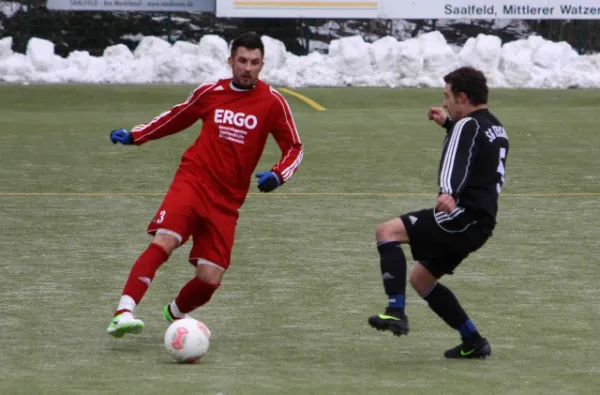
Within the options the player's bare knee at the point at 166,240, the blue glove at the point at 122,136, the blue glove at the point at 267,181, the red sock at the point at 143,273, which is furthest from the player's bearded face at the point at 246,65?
the red sock at the point at 143,273

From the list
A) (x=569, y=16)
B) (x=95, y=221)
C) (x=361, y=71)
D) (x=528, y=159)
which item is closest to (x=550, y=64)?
(x=569, y=16)

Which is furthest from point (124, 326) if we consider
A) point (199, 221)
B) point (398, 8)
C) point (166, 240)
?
point (398, 8)

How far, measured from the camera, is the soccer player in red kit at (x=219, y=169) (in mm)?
7891

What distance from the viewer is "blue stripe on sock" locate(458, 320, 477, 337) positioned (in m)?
7.46

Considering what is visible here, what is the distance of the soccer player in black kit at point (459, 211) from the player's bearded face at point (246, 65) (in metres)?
1.27

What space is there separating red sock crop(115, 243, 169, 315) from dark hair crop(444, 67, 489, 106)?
193cm

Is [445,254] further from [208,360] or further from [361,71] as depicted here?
[361,71]

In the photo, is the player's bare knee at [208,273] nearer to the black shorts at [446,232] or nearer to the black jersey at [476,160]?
the black shorts at [446,232]

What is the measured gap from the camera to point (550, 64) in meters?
26.7

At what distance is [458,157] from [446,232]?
43 centimetres

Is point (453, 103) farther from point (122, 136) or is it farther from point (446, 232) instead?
point (122, 136)

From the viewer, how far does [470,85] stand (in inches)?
288

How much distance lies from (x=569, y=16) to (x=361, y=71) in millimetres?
4828

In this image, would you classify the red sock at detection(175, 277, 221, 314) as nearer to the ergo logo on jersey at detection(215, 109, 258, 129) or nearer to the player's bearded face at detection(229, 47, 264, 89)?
the ergo logo on jersey at detection(215, 109, 258, 129)
